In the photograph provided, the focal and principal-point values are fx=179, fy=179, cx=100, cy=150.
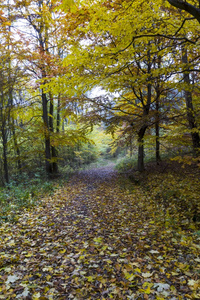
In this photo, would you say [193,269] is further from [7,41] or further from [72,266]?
[7,41]

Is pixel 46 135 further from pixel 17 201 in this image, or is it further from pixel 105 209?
pixel 105 209

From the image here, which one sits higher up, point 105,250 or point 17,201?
point 17,201

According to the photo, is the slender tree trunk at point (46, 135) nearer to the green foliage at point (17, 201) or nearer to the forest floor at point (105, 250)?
the green foliage at point (17, 201)

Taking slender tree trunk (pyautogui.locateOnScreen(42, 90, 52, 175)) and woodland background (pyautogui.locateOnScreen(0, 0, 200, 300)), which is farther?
slender tree trunk (pyautogui.locateOnScreen(42, 90, 52, 175))

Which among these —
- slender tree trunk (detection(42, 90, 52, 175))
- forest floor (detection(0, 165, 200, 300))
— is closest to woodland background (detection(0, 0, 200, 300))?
forest floor (detection(0, 165, 200, 300))

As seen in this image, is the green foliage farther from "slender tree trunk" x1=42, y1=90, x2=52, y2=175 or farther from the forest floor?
"slender tree trunk" x1=42, y1=90, x2=52, y2=175

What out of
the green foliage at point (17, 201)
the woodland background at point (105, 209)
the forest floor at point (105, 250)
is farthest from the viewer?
the green foliage at point (17, 201)

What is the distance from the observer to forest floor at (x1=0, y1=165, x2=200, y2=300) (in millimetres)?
2730

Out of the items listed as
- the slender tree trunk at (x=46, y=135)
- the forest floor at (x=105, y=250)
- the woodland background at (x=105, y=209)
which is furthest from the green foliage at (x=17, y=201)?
the slender tree trunk at (x=46, y=135)

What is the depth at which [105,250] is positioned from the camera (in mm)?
3754

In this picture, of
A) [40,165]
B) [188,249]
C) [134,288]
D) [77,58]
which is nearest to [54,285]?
[134,288]

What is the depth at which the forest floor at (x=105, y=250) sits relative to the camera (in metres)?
2.73

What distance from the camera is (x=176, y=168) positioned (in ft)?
29.7

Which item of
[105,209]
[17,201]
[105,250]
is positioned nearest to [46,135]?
[17,201]
